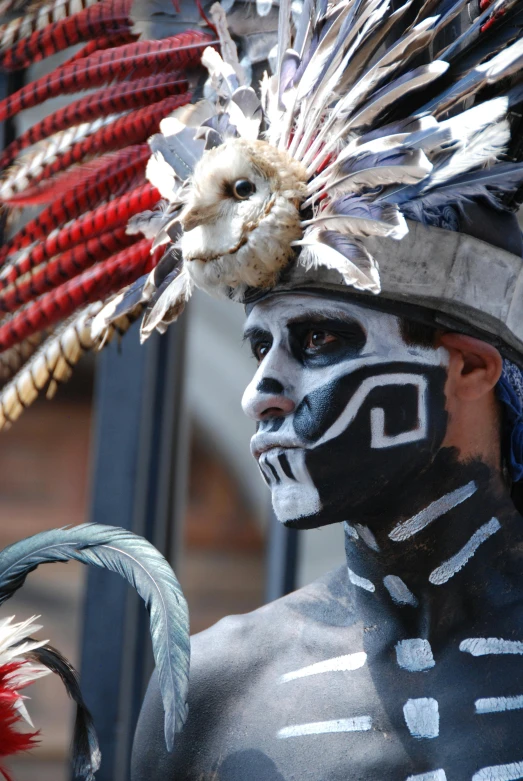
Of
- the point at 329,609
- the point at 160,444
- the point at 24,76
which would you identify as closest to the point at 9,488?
the point at 160,444

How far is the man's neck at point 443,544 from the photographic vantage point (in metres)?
2.00

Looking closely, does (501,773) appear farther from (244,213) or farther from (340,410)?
(244,213)

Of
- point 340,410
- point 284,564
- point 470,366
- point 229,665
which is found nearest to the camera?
point 340,410

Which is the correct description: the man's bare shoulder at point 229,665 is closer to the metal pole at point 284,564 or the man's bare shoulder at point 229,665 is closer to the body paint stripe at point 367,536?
the body paint stripe at point 367,536

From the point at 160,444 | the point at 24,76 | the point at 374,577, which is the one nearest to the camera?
the point at 374,577

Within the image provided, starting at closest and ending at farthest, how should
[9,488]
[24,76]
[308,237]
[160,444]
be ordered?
[308,237]
[24,76]
[160,444]
[9,488]

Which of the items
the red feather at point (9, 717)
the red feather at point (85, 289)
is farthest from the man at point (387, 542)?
the red feather at point (85, 289)

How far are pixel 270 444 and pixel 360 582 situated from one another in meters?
0.31

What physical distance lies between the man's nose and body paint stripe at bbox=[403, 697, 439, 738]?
49 centimetres

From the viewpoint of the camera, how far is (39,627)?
193cm

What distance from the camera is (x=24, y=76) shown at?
2746mm

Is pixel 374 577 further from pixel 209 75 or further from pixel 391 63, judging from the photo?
pixel 209 75

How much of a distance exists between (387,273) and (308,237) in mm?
134

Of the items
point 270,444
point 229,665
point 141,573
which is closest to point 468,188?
point 270,444
